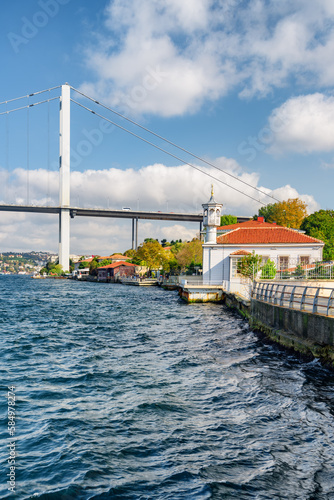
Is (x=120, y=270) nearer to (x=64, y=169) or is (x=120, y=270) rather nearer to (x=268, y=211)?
(x=64, y=169)

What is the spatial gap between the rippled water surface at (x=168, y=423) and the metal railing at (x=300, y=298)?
5.00 ft

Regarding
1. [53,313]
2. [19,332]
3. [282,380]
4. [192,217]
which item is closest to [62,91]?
[192,217]

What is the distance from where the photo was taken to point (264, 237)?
34.6m

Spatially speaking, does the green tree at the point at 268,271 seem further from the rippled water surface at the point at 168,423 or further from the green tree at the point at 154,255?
the green tree at the point at 154,255

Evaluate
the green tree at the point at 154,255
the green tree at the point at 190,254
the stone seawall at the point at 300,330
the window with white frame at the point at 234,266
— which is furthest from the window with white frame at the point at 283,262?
the green tree at the point at 154,255

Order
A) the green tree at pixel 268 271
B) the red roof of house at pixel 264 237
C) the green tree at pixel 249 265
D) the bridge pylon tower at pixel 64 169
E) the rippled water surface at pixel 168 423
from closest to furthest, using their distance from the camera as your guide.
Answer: the rippled water surface at pixel 168 423
the green tree at pixel 268 271
the green tree at pixel 249 265
the red roof of house at pixel 264 237
the bridge pylon tower at pixel 64 169

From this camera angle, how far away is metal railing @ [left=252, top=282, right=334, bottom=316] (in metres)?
11.2

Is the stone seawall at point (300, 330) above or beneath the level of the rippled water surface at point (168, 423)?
above

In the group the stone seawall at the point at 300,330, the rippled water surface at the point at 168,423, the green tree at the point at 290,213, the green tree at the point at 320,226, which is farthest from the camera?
the green tree at the point at 290,213

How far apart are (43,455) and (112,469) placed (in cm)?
106

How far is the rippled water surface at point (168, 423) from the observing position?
495cm

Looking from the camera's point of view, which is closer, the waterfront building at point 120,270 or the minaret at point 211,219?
the minaret at point 211,219

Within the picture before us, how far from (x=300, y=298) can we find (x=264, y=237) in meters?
20.2

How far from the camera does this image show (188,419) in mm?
6988
